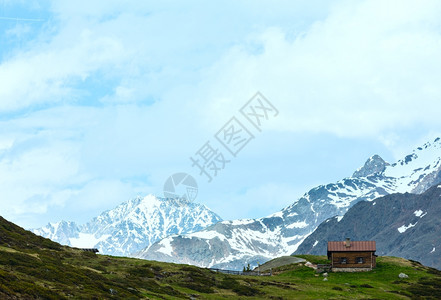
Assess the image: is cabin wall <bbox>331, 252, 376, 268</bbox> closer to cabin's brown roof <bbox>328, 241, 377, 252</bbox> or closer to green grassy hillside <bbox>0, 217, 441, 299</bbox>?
cabin's brown roof <bbox>328, 241, 377, 252</bbox>

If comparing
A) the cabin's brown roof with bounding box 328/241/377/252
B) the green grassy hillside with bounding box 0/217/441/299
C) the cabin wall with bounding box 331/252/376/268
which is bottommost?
the green grassy hillside with bounding box 0/217/441/299

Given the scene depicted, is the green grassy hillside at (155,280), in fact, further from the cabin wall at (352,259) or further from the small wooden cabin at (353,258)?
the small wooden cabin at (353,258)

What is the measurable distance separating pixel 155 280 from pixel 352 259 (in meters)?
49.7

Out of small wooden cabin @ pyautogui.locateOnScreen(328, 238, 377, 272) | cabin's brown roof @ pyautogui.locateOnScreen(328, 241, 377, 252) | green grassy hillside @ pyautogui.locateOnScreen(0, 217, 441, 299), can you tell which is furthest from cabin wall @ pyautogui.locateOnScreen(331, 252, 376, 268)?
green grassy hillside @ pyautogui.locateOnScreen(0, 217, 441, 299)

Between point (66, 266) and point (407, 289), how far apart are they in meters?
58.0

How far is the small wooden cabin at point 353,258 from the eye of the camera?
132750 millimetres

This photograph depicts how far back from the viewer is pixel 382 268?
132375 mm

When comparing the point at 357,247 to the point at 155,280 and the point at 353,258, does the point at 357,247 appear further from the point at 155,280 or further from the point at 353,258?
the point at 155,280

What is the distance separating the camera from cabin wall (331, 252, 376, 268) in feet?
436

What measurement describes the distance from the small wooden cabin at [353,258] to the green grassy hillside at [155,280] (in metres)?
3.32

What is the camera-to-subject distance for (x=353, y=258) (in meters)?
134

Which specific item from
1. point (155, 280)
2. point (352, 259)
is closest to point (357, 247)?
point (352, 259)

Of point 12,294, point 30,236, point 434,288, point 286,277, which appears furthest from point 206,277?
point 12,294

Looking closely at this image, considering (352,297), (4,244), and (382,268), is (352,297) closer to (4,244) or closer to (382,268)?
(382,268)
